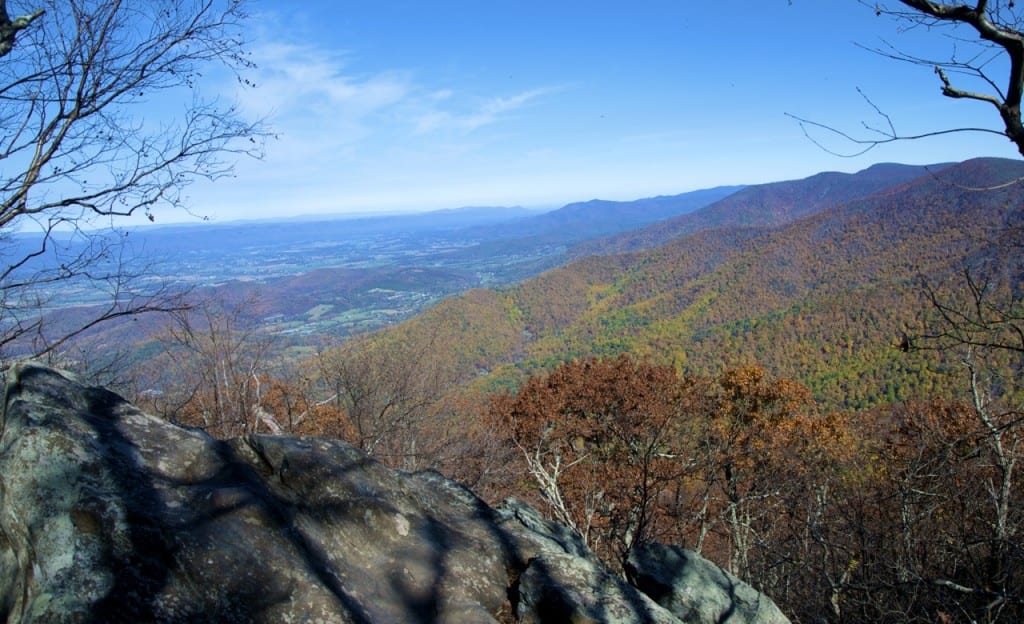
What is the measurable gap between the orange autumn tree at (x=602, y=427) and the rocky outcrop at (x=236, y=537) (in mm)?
8948

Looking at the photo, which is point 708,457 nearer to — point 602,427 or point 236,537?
point 602,427

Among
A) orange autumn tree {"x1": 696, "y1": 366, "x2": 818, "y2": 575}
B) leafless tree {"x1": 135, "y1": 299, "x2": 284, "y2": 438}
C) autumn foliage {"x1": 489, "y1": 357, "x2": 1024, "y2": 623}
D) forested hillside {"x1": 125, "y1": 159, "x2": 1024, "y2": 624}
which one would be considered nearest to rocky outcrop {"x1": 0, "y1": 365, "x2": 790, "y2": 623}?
forested hillside {"x1": 125, "y1": 159, "x2": 1024, "y2": 624}

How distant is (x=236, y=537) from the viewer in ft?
11.4

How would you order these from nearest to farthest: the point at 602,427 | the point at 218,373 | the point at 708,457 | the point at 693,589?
the point at 693,589, the point at 218,373, the point at 708,457, the point at 602,427

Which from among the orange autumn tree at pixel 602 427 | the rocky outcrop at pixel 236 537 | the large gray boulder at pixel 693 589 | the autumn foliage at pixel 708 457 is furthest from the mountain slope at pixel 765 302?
the rocky outcrop at pixel 236 537

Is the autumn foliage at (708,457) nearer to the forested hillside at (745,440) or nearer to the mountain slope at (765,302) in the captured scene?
the forested hillside at (745,440)

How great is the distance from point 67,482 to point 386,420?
1148 centimetres

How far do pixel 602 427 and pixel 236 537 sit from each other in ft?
46.7

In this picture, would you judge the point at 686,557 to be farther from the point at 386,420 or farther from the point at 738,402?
the point at 738,402

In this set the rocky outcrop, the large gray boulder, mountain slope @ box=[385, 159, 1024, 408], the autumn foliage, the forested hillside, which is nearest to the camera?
the rocky outcrop

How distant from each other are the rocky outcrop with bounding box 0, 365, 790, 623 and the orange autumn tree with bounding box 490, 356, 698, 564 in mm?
8948

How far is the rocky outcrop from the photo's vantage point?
2.84 m

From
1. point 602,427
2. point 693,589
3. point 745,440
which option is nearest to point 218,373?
point 693,589

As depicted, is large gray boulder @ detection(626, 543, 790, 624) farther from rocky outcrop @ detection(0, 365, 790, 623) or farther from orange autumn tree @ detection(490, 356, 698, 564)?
orange autumn tree @ detection(490, 356, 698, 564)
